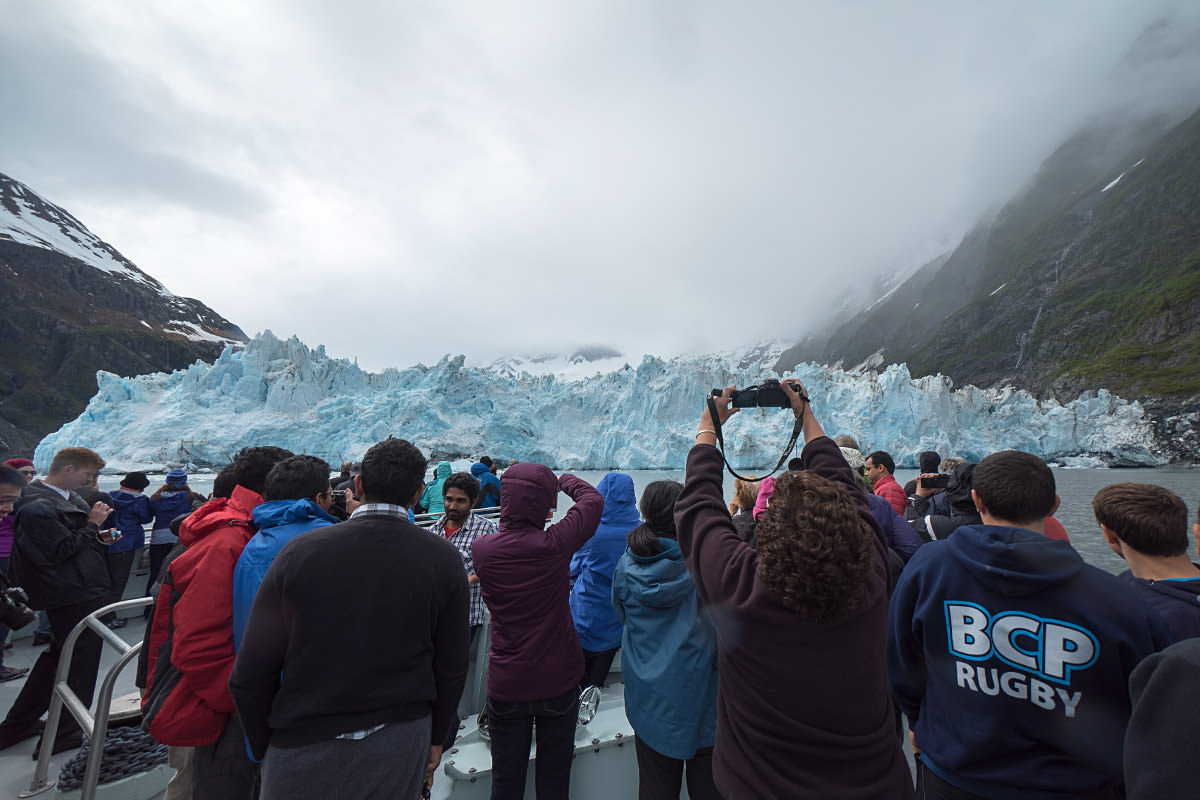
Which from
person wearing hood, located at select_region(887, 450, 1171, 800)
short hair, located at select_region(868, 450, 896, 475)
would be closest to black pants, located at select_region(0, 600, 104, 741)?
person wearing hood, located at select_region(887, 450, 1171, 800)

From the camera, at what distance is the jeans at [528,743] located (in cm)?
165

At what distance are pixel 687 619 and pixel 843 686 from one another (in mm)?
650

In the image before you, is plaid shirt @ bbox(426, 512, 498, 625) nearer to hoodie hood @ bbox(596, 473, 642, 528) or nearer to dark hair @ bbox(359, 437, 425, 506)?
hoodie hood @ bbox(596, 473, 642, 528)

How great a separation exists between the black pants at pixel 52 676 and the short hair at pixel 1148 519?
4128 millimetres

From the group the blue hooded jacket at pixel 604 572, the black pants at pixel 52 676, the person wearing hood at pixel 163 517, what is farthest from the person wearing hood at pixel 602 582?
the person wearing hood at pixel 163 517

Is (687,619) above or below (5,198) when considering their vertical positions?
below

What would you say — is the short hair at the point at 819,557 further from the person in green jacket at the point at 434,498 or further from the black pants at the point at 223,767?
the person in green jacket at the point at 434,498

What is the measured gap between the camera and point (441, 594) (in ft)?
4.20

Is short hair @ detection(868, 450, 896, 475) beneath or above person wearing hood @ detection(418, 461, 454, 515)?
above

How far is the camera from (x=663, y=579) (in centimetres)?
155

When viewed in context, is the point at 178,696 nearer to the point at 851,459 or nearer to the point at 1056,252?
the point at 851,459

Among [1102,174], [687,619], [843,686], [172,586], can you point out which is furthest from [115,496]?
[1102,174]

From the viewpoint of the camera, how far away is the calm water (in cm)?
977

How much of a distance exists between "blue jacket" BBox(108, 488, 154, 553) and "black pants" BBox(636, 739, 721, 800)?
4.74 metres
